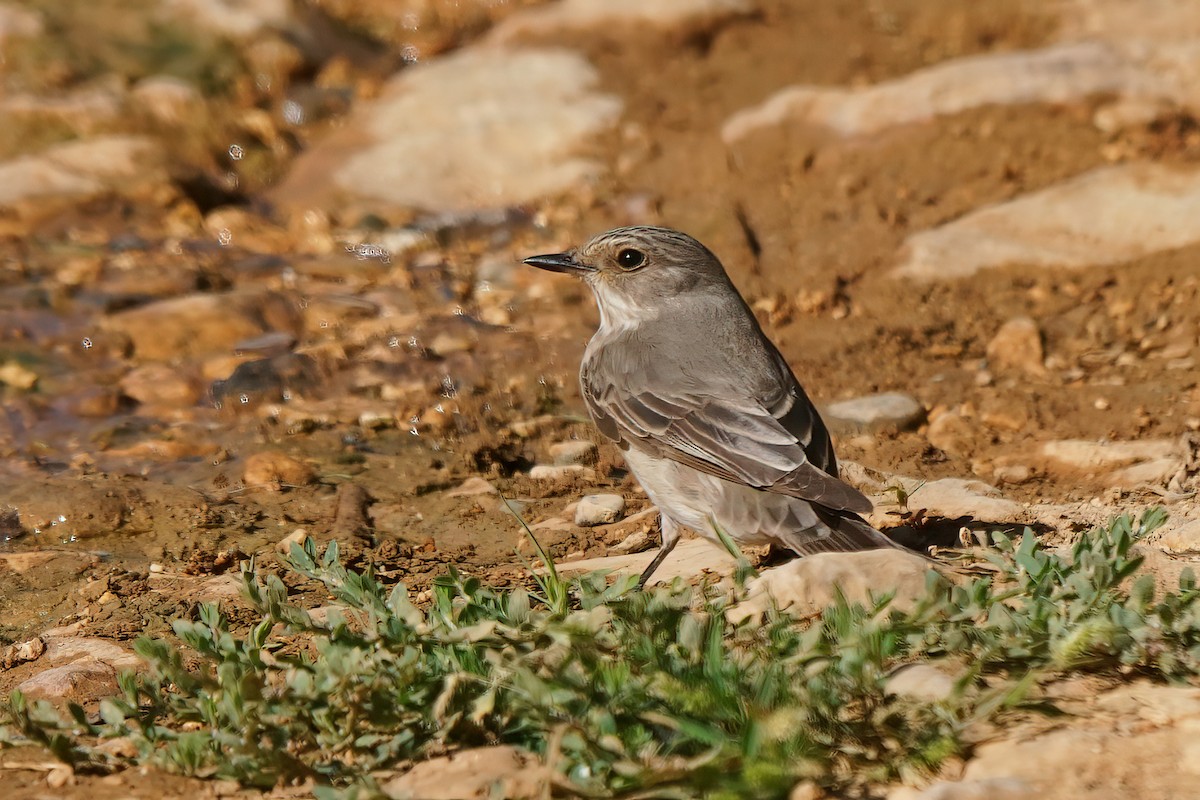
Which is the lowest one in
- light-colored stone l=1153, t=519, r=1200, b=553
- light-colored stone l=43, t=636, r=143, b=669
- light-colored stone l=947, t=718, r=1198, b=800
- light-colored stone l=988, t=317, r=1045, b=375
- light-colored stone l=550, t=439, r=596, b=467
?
light-colored stone l=947, t=718, r=1198, b=800

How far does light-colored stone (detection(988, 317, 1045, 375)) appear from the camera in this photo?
23.5 feet

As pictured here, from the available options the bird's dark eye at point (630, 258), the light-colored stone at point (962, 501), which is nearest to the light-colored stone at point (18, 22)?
the bird's dark eye at point (630, 258)

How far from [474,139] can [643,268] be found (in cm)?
393

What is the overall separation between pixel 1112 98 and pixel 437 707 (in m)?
7.23

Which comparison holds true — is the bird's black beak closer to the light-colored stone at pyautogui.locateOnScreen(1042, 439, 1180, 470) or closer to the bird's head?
the bird's head

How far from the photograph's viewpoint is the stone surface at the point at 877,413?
261 inches

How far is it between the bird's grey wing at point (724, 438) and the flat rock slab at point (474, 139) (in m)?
Answer: 4.04

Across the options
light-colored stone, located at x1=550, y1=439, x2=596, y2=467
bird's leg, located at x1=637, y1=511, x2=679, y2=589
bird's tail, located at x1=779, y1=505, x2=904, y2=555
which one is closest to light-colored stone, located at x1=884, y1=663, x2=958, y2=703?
bird's tail, located at x1=779, y1=505, x2=904, y2=555

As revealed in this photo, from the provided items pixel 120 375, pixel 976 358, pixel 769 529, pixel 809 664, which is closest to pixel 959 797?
pixel 809 664

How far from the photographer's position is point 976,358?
7.35m

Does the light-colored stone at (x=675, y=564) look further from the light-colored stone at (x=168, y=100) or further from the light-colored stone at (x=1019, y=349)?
the light-colored stone at (x=168, y=100)

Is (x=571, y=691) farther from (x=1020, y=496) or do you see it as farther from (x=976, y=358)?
(x=976, y=358)

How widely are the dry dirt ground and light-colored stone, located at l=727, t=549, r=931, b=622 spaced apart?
130 cm

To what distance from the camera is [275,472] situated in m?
6.39
